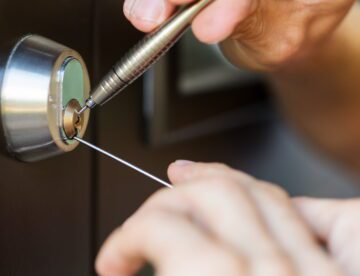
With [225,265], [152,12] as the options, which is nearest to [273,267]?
[225,265]

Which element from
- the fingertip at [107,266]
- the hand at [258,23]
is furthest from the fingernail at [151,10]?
the fingertip at [107,266]

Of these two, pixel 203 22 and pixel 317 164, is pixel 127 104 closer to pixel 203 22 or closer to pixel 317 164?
pixel 203 22

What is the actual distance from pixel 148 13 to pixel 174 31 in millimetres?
15

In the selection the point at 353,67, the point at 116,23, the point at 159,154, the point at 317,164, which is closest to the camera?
the point at 116,23

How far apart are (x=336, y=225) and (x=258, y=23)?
4.8 inches

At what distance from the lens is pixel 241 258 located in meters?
0.17

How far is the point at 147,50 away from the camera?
0.78 ft

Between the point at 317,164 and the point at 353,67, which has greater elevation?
the point at 353,67

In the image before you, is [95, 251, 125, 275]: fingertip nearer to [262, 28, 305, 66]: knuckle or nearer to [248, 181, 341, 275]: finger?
[248, 181, 341, 275]: finger

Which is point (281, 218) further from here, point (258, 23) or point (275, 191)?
point (258, 23)

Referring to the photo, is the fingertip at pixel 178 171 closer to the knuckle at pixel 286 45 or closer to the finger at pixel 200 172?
the finger at pixel 200 172

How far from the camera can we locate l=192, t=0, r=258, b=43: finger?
238mm

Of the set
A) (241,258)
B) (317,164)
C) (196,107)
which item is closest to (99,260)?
(241,258)

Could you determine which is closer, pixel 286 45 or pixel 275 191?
pixel 275 191
